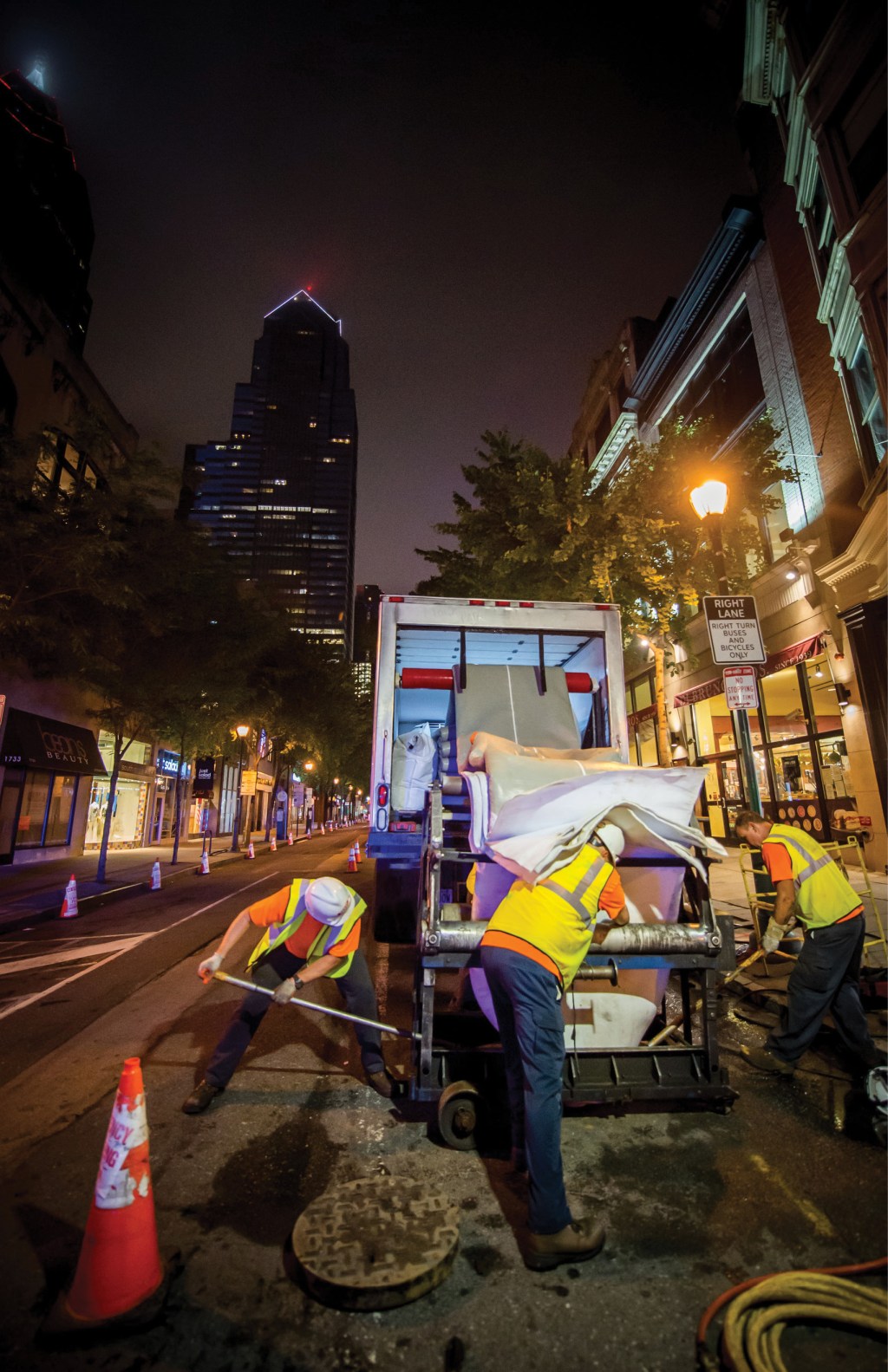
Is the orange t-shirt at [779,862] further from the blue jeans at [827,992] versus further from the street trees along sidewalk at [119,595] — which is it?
the street trees along sidewalk at [119,595]

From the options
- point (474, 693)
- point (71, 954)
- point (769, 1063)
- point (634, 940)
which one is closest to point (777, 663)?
point (474, 693)

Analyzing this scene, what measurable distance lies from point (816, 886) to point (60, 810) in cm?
2245

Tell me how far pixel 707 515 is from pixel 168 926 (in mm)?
10215

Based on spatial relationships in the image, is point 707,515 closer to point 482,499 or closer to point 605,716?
point 605,716

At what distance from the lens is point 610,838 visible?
3.21 m

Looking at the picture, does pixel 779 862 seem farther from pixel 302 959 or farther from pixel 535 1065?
pixel 302 959

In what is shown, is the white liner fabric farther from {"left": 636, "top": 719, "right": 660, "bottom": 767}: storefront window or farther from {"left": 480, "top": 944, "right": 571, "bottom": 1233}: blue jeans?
{"left": 636, "top": 719, "right": 660, "bottom": 767}: storefront window

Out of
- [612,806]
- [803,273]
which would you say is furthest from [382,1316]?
[803,273]

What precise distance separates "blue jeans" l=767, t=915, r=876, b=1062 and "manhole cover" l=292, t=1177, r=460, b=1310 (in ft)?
9.18

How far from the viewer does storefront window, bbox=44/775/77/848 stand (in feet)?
64.3

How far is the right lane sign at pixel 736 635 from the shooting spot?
6.86m

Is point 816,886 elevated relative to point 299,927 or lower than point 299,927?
elevated

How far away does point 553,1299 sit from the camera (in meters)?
2.25

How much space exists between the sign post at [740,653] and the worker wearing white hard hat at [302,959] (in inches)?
186
